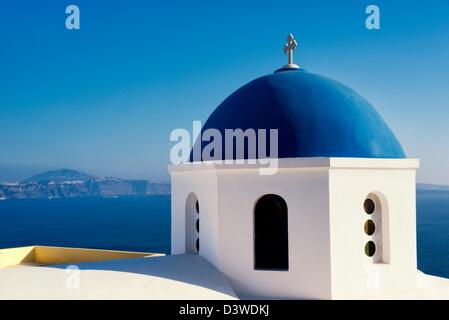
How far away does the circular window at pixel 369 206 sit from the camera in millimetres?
10227

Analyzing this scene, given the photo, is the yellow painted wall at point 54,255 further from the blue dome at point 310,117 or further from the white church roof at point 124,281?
the blue dome at point 310,117

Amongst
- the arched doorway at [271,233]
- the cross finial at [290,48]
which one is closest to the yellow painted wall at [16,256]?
the arched doorway at [271,233]

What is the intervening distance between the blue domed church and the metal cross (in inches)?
51.1

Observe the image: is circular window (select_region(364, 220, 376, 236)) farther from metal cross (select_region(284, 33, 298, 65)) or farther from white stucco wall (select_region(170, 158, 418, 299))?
metal cross (select_region(284, 33, 298, 65))

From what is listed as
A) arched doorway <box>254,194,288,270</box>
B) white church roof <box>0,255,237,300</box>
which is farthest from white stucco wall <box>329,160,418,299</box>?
white church roof <box>0,255,237,300</box>

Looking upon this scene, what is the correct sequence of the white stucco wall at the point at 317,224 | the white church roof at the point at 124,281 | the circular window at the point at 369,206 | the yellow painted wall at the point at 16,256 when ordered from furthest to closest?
the yellow painted wall at the point at 16,256 → the circular window at the point at 369,206 → the white stucco wall at the point at 317,224 → the white church roof at the point at 124,281

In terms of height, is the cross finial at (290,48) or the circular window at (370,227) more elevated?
the cross finial at (290,48)

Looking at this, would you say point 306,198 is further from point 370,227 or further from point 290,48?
point 290,48

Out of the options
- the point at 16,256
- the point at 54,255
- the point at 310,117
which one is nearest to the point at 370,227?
the point at 310,117

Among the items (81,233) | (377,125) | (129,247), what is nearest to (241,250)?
(377,125)

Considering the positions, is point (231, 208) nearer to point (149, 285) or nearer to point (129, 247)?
point (149, 285)

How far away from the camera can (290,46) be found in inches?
470

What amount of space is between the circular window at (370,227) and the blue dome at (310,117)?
1.37 meters
